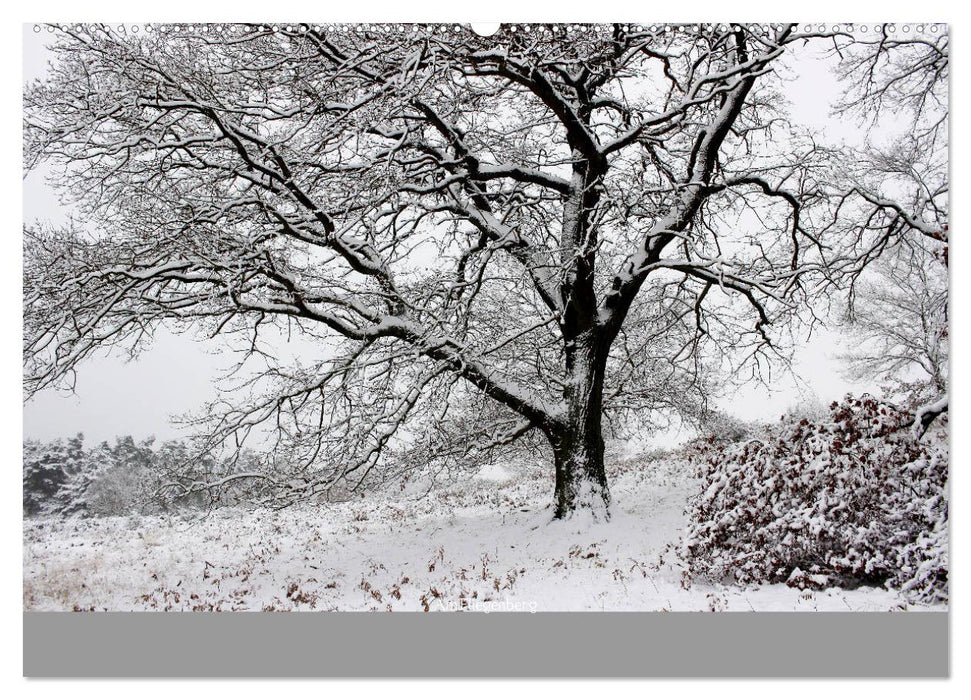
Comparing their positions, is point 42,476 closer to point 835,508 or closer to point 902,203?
point 835,508

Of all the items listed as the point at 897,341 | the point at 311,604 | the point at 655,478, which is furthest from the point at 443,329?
the point at 897,341

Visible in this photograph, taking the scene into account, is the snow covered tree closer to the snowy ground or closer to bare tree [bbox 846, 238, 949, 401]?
the snowy ground

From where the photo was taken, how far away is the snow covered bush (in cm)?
522

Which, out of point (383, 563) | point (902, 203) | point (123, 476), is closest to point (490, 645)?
point (383, 563)

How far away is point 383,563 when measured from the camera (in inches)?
244

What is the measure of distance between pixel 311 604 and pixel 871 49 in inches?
273

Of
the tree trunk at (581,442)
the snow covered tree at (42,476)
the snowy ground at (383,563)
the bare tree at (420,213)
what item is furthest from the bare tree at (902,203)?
the snow covered tree at (42,476)

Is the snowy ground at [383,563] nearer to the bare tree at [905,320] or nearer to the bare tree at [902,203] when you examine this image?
the bare tree at [905,320]

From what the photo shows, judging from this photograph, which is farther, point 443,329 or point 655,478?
point 655,478

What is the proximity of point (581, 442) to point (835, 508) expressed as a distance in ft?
8.93

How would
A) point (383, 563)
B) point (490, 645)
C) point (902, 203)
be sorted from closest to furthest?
point (490, 645) → point (383, 563) → point (902, 203)

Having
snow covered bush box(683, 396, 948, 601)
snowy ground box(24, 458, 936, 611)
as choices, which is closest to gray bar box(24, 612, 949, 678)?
snowy ground box(24, 458, 936, 611)
